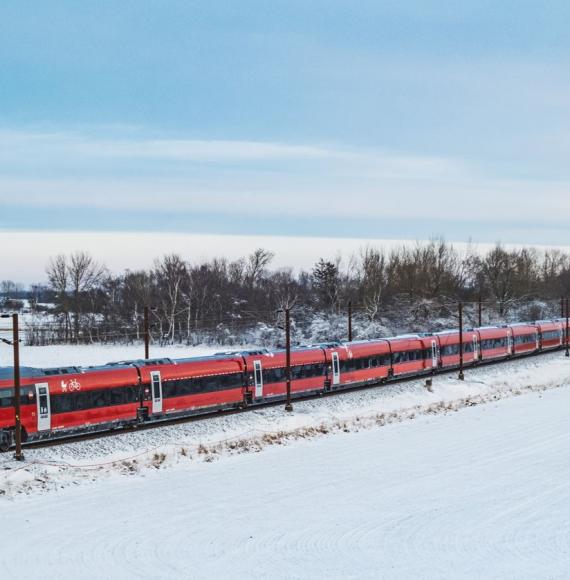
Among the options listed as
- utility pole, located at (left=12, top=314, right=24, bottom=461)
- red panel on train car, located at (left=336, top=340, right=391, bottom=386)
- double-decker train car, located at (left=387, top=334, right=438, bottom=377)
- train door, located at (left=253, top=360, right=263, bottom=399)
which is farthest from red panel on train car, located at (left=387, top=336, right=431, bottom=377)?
utility pole, located at (left=12, top=314, right=24, bottom=461)

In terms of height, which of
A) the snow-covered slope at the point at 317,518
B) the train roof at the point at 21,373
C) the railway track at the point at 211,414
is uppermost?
the train roof at the point at 21,373

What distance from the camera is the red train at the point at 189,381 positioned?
29938 millimetres

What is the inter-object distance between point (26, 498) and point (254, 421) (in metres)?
14.6

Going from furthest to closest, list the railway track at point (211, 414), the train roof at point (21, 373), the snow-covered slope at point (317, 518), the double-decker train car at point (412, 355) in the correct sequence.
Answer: the double-decker train car at point (412, 355)
the railway track at point (211, 414)
the train roof at point (21, 373)
the snow-covered slope at point (317, 518)

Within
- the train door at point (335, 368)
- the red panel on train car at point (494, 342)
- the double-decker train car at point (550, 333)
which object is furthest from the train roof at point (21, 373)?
the double-decker train car at point (550, 333)

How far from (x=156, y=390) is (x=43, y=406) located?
5933mm

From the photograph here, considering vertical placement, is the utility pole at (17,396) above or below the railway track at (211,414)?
above

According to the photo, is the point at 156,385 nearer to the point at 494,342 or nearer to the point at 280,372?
the point at 280,372

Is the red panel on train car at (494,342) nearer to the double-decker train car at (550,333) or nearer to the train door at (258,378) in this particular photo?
the double-decker train car at (550,333)

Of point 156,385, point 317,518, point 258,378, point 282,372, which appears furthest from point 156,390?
point 317,518

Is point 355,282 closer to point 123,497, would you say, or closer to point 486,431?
point 486,431

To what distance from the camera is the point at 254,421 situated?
37469 millimetres

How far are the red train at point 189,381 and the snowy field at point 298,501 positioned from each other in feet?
4.40

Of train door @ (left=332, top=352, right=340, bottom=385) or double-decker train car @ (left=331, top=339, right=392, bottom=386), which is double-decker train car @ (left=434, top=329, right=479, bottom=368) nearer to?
double-decker train car @ (left=331, top=339, right=392, bottom=386)
